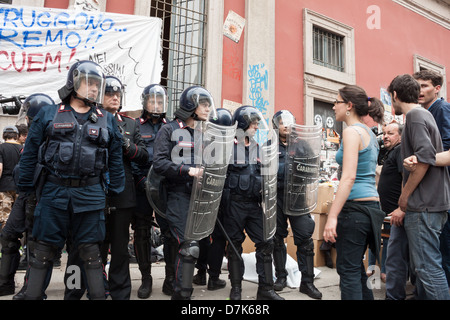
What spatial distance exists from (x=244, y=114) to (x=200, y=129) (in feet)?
2.18

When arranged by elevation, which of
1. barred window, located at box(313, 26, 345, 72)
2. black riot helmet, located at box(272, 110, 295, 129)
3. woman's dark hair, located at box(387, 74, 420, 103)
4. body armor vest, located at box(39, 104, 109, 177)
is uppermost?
barred window, located at box(313, 26, 345, 72)

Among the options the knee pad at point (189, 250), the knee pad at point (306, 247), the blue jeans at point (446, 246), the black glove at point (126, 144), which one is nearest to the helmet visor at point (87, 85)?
the black glove at point (126, 144)

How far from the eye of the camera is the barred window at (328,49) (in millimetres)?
9453

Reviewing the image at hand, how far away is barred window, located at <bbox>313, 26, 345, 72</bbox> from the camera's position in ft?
31.0

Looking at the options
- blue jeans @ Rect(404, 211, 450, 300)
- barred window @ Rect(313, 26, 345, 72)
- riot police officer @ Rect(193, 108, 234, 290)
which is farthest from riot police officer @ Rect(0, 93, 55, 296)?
barred window @ Rect(313, 26, 345, 72)

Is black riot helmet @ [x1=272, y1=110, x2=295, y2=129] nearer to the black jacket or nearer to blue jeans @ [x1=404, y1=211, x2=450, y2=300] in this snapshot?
the black jacket

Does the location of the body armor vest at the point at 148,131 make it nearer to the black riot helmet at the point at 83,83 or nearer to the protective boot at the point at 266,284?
the black riot helmet at the point at 83,83

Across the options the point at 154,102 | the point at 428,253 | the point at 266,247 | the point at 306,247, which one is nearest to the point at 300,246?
the point at 306,247

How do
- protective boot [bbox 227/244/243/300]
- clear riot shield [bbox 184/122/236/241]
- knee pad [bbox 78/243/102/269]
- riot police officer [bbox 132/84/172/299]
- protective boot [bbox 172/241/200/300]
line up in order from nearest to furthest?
knee pad [bbox 78/243/102/269] → protective boot [bbox 172/241/200/300] → clear riot shield [bbox 184/122/236/241] → protective boot [bbox 227/244/243/300] → riot police officer [bbox 132/84/172/299]

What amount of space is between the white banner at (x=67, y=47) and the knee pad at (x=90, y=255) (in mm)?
3572

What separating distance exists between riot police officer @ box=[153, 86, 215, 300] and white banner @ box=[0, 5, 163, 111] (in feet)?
9.29

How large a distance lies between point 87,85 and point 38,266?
1.23 metres

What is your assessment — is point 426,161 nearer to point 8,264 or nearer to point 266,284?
point 266,284
